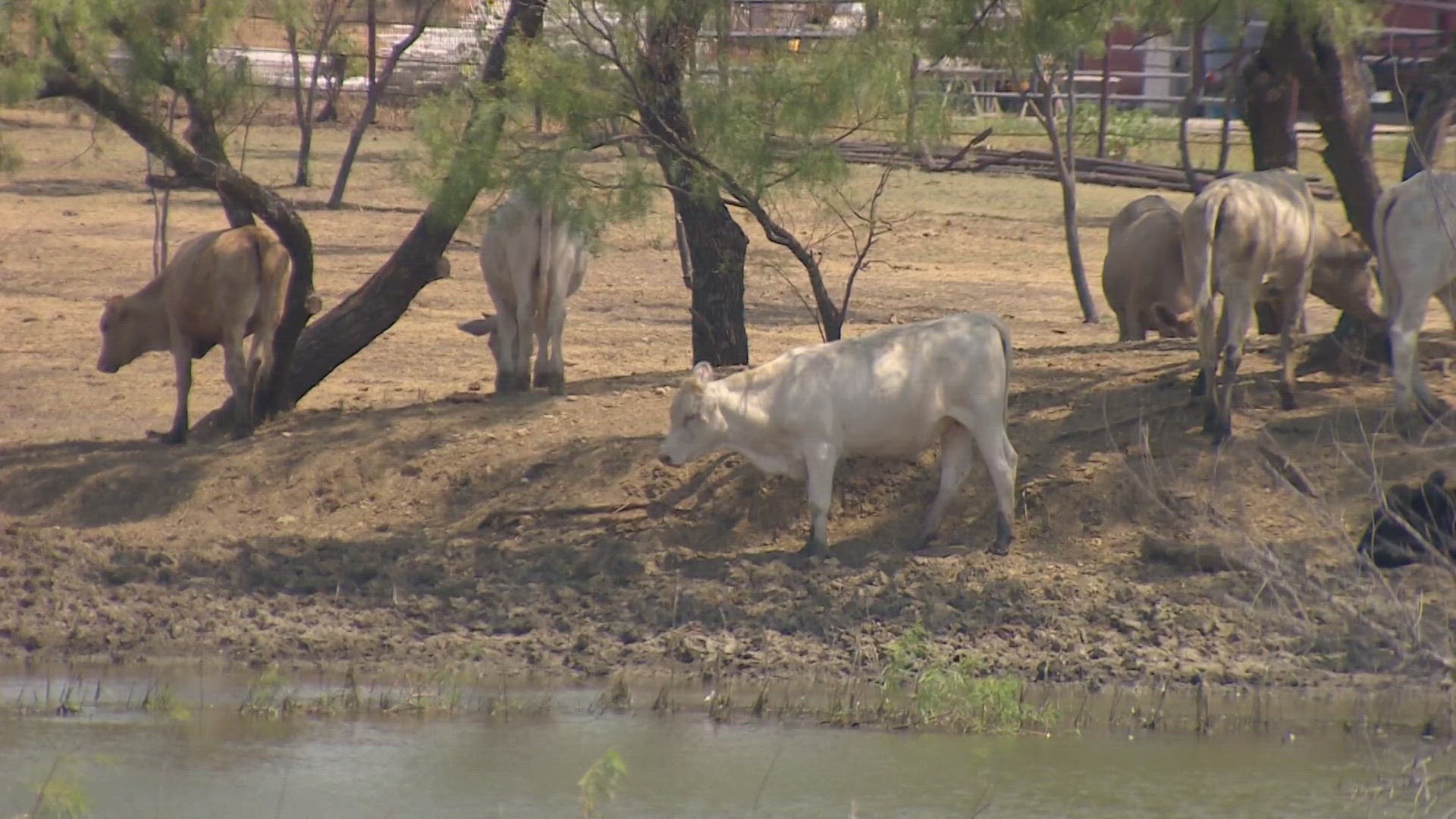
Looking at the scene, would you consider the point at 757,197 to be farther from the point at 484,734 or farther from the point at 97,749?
the point at 97,749

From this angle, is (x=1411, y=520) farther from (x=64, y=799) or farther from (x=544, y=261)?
(x=64, y=799)

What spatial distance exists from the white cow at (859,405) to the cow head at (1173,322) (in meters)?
4.15

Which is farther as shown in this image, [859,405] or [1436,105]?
[1436,105]

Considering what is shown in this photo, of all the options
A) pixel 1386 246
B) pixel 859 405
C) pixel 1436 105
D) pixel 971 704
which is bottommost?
pixel 971 704

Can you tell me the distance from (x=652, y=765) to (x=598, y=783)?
3.90 feet

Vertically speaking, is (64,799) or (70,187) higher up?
(70,187)

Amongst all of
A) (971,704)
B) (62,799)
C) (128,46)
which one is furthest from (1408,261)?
(62,799)

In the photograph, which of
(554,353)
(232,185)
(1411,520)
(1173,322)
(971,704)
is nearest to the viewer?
(971,704)

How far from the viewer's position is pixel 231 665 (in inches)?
372

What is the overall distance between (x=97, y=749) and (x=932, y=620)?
3.85m

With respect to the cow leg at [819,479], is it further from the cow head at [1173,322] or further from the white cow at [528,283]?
the cow head at [1173,322]

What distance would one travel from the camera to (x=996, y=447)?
1006 cm

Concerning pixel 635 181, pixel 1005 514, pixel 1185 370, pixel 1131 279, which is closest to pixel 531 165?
pixel 635 181

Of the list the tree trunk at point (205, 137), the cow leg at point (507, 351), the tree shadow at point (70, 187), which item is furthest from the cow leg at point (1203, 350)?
the tree shadow at point (70, 187)
